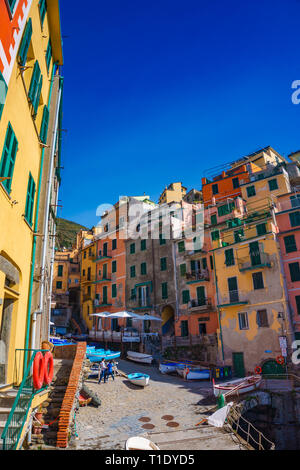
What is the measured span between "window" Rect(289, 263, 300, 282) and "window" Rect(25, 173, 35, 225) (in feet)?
72.2

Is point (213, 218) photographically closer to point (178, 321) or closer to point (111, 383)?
point (178, 321)

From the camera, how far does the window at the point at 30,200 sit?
1105 centimetres

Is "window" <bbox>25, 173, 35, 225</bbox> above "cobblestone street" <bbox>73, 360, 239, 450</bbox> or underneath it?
above

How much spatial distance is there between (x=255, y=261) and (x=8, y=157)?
2333 centimetres

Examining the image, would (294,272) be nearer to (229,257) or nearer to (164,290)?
(229,257)

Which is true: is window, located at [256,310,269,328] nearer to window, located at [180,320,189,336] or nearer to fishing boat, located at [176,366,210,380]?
fishing boat, located at [176,366,210,380]

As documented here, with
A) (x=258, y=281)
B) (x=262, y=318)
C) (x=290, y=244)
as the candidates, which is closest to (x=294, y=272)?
(x=290, y=244)

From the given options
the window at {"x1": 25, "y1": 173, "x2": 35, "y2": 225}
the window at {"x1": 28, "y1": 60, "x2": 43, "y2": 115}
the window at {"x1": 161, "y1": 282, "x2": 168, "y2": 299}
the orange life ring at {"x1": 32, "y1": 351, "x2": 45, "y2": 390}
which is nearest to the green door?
the window at {"x1": 161, "y1": 282, "x2": 168, "y2": 299}

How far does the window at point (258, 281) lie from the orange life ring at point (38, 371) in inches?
867

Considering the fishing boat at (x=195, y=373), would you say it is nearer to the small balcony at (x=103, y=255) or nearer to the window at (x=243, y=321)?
the window at (x=243, y=321)

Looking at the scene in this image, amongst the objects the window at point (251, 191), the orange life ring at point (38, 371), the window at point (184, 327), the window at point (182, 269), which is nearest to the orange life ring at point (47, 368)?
the orange life ring at point (38, 371)

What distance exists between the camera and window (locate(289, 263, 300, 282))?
26087 millimetres

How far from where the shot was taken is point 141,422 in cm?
1507
